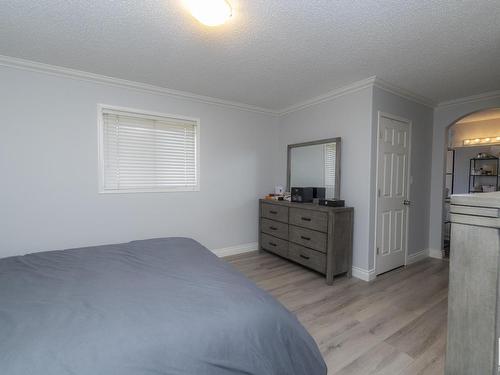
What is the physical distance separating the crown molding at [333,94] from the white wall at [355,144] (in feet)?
0.14

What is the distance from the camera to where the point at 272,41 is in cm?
196

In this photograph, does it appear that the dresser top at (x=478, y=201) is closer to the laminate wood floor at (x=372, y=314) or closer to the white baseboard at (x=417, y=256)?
the laminate wood floor at (x=372, y=314)

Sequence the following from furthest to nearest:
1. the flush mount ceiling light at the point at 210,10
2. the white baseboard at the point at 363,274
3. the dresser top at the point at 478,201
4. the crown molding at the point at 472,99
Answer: the crown molding at the point at 472,99 → the white baseboard at the point at 363,274 → the flush mount ceiling light at the point at 210,10 → the dresser top at the point at 478,201

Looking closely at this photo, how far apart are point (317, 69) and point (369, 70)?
54cm

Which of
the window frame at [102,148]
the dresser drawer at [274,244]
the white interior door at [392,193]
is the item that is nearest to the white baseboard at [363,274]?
the white interior door at [392,193]

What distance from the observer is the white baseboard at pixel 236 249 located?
3.53 m

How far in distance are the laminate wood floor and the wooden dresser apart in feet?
0.57

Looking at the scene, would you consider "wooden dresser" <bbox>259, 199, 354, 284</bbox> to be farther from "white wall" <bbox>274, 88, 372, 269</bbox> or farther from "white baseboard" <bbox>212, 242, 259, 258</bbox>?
"white baseboard" <bbox>212, 242, 259, 258</bbox>

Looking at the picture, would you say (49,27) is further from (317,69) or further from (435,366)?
(435,366)

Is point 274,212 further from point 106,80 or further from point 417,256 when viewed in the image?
point 106,80

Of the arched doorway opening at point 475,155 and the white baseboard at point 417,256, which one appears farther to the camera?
the arched doorway opening at point 475,155

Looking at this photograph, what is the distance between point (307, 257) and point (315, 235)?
32 cm

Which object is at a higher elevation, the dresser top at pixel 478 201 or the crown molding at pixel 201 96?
the crown molding at pixel 201 96

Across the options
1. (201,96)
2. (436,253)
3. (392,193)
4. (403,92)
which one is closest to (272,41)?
(201,96)
